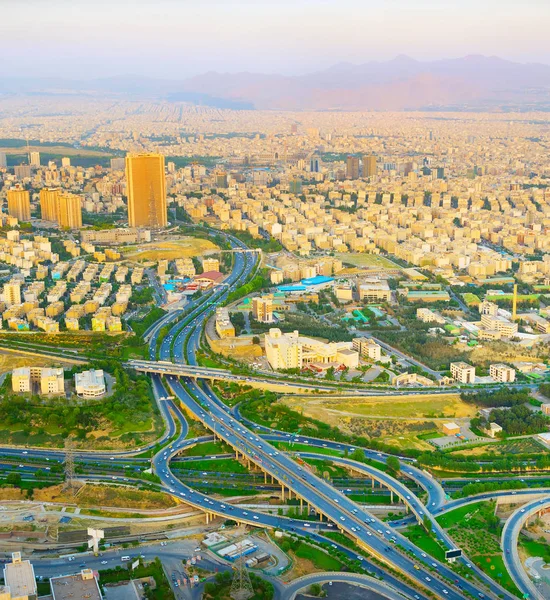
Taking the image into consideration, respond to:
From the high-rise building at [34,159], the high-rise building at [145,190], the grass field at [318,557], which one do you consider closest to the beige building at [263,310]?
the grass field at [318,557]

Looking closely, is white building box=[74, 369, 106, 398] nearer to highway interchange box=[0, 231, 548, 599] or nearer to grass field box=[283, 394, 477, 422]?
highway interchange box=[0, 231, 548, 599]

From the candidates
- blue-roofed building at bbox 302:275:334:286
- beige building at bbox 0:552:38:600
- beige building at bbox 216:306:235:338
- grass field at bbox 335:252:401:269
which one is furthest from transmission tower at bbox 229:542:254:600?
grass field at bbox 335:252:401:269

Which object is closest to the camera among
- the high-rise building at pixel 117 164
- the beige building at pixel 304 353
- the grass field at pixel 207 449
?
the grass field at pixel 207 449

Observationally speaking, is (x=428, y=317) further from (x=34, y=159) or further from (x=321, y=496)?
(x=34, y=159)

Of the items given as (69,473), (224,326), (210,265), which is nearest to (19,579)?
(69,473)

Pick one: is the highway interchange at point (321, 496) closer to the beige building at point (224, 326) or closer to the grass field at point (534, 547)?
the grass field at point (534, 547)

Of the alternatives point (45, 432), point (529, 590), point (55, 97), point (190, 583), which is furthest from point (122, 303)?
point (55, 97)

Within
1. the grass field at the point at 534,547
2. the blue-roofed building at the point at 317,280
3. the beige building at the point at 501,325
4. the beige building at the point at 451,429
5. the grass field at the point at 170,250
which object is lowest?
the grass field at the point at 534,547
